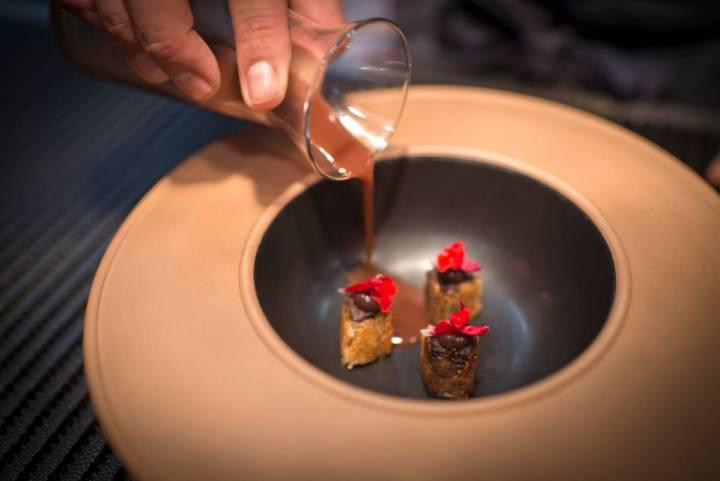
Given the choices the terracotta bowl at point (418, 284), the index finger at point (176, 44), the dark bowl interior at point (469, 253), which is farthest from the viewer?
the dark bowl interior at point (469, 253)

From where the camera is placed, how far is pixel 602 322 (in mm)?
974

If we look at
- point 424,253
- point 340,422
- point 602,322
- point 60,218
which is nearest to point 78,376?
point 60,218

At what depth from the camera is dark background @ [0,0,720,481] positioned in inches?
40.9

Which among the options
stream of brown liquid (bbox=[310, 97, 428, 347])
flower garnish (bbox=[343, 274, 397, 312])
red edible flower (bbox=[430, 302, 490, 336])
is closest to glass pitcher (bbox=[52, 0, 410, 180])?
stream of brown liquid (bbox=[310, 97, 428, 347])

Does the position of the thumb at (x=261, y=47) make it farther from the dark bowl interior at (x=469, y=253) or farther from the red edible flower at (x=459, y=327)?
the red edible flower at (x=459, y=327)

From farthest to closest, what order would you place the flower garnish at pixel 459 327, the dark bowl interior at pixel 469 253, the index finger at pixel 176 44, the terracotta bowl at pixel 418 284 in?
the dark bowl interior at pixel 469 253, the flower garnish at pixel 459 327, the index finger at pixel 176 44, the terracotta bowl at pixel 418 284

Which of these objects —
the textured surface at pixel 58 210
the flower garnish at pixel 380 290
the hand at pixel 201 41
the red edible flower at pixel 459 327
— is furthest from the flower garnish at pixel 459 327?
the textured surface at pixel 58 210

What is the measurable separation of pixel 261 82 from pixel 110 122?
0.88m

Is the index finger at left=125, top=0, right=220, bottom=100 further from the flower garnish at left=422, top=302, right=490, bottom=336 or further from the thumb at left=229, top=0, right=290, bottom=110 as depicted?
the flower garnish at left=422, top=302, right=490, bottom=336

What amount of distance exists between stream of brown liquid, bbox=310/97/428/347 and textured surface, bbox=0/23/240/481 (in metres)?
0.49

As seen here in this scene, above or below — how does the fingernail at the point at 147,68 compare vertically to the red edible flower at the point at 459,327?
above

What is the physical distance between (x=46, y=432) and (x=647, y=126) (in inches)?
57.3

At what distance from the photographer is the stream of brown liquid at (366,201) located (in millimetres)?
1113

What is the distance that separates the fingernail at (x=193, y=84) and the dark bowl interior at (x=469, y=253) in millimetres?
246
